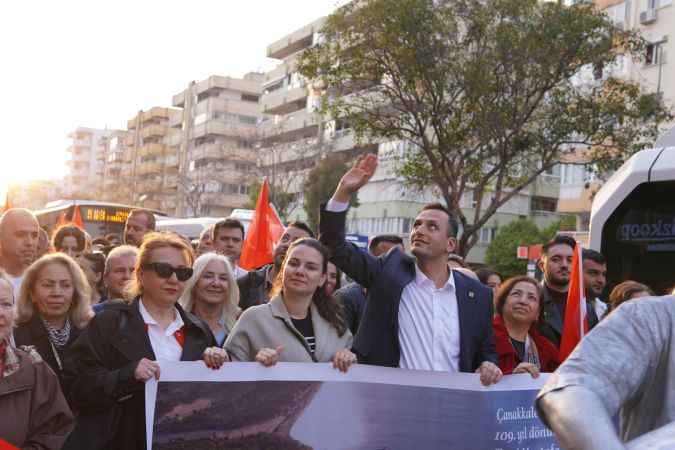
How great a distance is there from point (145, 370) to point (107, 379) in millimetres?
145

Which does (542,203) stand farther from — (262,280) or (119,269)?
(119,269)

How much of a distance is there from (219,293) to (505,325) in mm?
1725

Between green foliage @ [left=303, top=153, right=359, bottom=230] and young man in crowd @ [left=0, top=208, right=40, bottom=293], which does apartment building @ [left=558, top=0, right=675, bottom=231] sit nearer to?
green foliage @ [left=303, top=153, right=359, bottom=230]

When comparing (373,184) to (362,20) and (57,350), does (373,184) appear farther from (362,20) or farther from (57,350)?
(57,350)

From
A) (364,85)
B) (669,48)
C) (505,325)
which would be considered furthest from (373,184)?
(505,325)

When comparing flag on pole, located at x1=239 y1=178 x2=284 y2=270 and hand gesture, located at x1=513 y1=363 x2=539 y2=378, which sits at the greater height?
flag on pole, located at x1=239 y1=178 x2=284 y2=270

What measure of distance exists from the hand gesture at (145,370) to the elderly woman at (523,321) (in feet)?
8.13

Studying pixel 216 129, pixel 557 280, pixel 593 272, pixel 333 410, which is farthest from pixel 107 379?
pixel 216 129

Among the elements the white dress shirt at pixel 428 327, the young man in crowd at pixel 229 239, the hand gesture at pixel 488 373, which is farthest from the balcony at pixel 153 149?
the hand gesture at pixel 488 373

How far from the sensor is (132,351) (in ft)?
13.3

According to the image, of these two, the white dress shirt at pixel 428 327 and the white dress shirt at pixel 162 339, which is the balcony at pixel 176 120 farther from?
the white dress shirt at pixel 162 339

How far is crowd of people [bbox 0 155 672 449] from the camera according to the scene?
3.94 m

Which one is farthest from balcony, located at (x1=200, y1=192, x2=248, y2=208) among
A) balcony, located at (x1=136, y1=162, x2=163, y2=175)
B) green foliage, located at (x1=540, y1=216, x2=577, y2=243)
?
green foliage, located at (x1=540, y1=216, x2=577, y2=243)

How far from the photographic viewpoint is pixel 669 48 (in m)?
35.7
